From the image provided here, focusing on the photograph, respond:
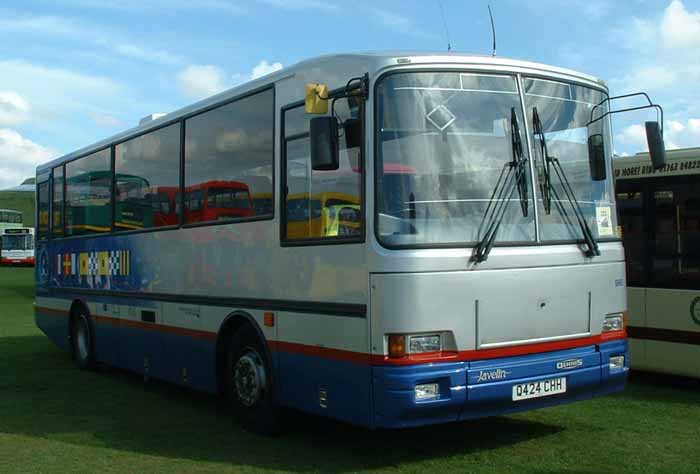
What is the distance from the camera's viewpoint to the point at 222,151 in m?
9.38

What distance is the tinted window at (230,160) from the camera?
853 centimetres

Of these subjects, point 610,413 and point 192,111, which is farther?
point 192,111

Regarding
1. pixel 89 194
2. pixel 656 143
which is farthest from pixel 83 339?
pixel 656 143

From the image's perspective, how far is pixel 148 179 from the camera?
36.8 feet

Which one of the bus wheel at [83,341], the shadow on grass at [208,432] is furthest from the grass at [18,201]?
the shadow on grass at [208,432]

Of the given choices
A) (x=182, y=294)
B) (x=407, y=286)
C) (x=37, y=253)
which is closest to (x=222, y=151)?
(x=182, y=294)

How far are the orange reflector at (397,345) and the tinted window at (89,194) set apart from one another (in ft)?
22.7

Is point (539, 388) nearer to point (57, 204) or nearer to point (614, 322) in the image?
point (614, 322)

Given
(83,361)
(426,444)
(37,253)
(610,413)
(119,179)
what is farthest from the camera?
(37,253)

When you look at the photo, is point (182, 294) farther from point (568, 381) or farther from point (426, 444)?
point (568, 381)

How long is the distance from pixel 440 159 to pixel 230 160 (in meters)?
2.96

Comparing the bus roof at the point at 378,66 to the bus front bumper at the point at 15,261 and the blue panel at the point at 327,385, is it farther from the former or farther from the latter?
the bus front bumper at the point at 15,261

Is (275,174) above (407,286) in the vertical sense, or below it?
above

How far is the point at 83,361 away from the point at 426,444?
24.3ft
